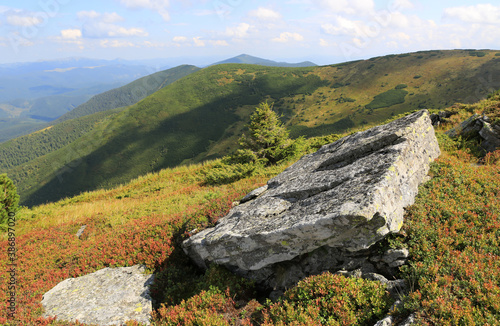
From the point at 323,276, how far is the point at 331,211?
5.38ft

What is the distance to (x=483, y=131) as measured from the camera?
11148mm

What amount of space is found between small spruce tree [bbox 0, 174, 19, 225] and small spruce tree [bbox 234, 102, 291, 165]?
A: 15.6 m

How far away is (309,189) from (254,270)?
3222 millimetres

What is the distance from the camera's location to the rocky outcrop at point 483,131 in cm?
1070

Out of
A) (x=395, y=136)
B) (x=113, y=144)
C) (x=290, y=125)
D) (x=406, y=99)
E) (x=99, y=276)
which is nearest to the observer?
(x=395, y=136)

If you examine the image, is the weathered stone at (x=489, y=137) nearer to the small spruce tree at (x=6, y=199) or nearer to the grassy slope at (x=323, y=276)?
the grassy slope at (x=323, y=276)

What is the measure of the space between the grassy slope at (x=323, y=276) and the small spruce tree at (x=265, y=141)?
29.5ft

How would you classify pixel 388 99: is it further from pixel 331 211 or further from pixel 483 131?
pixel 331 211

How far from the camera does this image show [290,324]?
5.03 m

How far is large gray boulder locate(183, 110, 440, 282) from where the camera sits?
5.79 m

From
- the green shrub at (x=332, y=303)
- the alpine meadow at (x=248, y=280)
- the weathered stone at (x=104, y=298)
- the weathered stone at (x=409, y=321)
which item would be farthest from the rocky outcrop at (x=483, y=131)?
the weathered stone at (x=104, y=298)

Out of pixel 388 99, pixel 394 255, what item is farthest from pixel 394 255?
pixel 388 99

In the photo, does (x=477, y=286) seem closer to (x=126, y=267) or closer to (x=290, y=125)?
(x=126, y=267)

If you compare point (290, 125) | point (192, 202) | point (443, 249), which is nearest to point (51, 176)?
point (290, 125)
